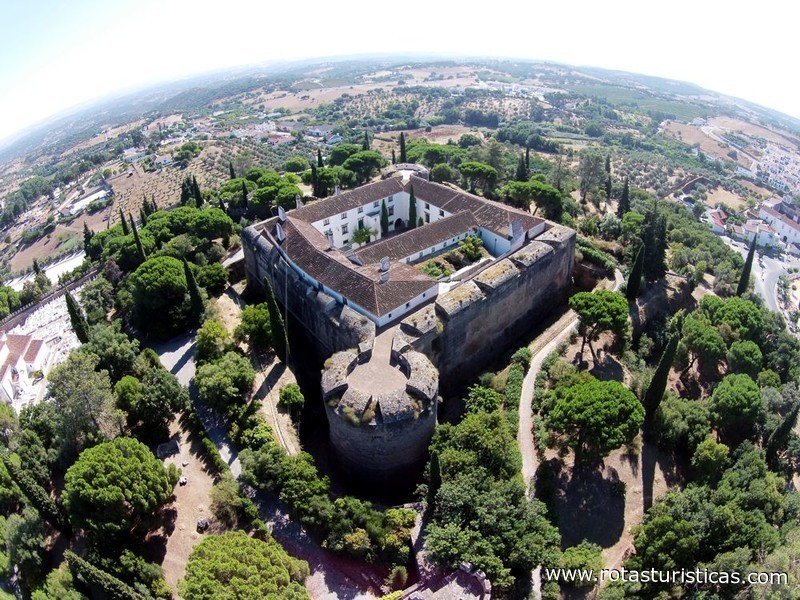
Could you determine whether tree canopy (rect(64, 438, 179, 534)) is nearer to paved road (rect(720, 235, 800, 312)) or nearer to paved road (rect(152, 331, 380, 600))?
paved road (rect(152, 331, 380, 600))

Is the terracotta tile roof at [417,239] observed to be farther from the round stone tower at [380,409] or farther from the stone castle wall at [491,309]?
the round stone tower at [380,409]

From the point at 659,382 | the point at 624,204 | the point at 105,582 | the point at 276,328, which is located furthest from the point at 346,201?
the point at 105,582

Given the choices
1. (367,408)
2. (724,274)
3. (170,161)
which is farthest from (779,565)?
(170,161)

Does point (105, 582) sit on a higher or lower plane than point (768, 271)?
higher

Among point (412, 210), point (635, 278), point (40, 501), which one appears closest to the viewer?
point (40, 501)

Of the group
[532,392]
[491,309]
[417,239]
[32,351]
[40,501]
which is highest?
[417,239]

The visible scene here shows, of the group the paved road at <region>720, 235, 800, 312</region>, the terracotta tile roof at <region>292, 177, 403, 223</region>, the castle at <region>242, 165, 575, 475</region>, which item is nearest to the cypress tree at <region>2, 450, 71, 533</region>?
the castle at <region>242, 165, 575, 475</region>

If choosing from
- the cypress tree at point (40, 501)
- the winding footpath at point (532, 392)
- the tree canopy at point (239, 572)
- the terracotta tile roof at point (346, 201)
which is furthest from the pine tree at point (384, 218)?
the cypress tree at point (40, 501)

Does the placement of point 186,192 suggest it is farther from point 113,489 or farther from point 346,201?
point 113,489
